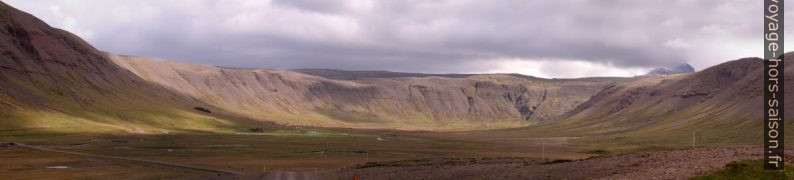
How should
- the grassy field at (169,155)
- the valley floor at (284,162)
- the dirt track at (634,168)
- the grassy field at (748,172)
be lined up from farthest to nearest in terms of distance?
the grassy field at (169,155)
the valley floor at (284,162)
the dirt track at (634,168)
the grassy field at (748,172)

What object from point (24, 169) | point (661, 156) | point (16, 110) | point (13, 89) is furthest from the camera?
point (13, 89)

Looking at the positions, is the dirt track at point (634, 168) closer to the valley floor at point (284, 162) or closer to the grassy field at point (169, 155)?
the valley floor at point (284, 162)

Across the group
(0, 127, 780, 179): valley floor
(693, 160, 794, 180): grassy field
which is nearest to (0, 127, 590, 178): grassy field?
(0, 127, 780, 179): valley floor

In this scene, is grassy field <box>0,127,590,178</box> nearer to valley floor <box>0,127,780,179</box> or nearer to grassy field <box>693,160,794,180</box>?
valley floor <box>0,127,780,179</box>

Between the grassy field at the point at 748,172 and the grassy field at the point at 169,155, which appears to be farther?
the grassy field at the point at 169,155

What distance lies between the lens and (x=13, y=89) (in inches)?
7707

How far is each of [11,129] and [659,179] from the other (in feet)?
526

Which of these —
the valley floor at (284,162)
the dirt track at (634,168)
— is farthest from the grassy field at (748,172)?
the valley floor at (284,162)

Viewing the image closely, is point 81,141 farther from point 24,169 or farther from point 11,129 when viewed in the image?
point 24,169

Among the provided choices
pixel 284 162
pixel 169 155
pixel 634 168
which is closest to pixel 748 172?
pixel 634 168

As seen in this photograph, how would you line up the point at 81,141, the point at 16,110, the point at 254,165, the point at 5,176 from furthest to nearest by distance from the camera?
1. the point at 16,110
2. the point at 81,141
3. the point at 254,165
4. the point at 5,176

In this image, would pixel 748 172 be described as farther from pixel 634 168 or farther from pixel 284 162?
pixel 284 162

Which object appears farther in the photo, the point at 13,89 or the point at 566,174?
the point at 13,89

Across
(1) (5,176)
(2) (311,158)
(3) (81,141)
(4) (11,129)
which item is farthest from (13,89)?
(1) (5,176)
